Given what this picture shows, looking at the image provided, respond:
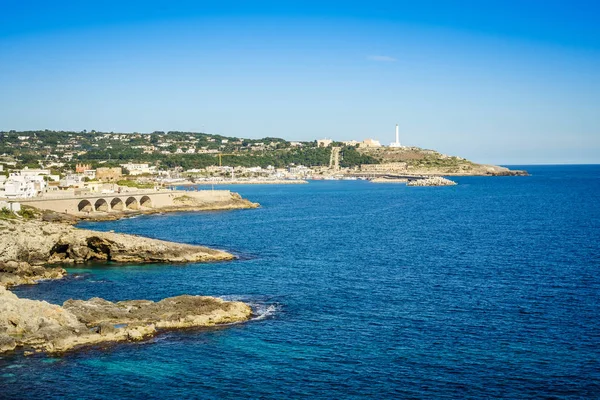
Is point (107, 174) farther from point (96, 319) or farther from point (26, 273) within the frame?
point (96, 319)

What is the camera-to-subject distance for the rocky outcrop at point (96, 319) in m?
28.6

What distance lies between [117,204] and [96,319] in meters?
71.7

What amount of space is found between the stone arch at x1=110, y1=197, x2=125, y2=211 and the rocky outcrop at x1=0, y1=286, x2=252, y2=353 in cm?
6702

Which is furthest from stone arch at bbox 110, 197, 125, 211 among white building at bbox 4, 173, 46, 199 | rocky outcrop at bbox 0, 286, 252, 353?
rocky outcrop at bbox 0, 286, 252, 353

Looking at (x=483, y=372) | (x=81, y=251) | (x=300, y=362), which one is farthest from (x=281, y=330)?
(x=81, y=251)

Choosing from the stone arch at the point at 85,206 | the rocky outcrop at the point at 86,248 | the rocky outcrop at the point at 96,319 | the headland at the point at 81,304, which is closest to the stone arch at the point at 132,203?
the stone arch at the point at 85,206

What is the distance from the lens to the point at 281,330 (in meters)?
30.9

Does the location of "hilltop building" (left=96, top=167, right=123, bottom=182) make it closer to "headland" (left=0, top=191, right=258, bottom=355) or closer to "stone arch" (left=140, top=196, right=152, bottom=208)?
"stone arch" (left=140, top=196, right=152, bottom=208)

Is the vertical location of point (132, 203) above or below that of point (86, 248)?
above

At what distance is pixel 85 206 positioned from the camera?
91312 millimetres

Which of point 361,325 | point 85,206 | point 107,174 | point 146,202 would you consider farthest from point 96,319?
point 107,174

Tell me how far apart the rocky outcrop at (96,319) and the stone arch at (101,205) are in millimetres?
63557

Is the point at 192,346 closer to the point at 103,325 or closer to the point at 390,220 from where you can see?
the point at 103,325

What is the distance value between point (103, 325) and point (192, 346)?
4.76 meters
